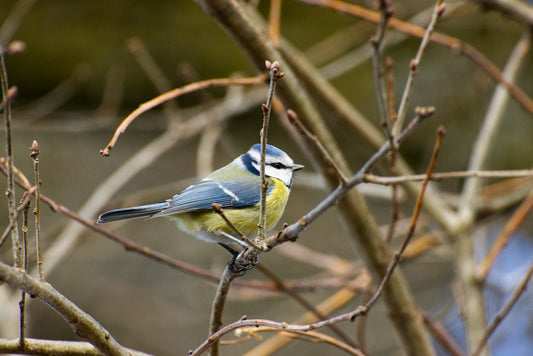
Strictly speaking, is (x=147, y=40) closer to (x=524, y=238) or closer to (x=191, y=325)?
(x=191, y=325)

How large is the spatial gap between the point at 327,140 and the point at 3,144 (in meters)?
2.25

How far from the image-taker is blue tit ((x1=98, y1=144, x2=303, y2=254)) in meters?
1.21

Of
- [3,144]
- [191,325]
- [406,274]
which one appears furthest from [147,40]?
[406,274]

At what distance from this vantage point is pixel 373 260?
5.29ft

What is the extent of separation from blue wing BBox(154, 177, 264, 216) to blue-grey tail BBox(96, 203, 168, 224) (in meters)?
0.05

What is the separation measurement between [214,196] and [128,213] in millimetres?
309

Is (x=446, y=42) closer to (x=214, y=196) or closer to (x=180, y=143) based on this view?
(x=214, y=196)

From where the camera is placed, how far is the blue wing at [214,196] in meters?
1.20

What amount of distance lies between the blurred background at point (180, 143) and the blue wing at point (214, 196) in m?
1.72

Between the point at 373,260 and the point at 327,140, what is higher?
the point at 327,140

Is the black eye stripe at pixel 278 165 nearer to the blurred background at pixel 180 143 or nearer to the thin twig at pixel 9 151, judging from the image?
the thin twig at pixel 9 151

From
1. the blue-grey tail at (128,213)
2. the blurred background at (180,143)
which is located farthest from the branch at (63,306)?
the blurred background at (180,143)

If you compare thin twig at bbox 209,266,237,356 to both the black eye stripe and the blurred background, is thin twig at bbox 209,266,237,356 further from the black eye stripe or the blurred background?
the blurred background

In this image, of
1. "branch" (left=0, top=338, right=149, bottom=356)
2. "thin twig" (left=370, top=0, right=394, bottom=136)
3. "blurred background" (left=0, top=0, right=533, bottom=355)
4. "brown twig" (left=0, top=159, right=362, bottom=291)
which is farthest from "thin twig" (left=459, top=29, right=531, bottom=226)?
"branch" (left=0, top=338, right=149, bottom=356)
